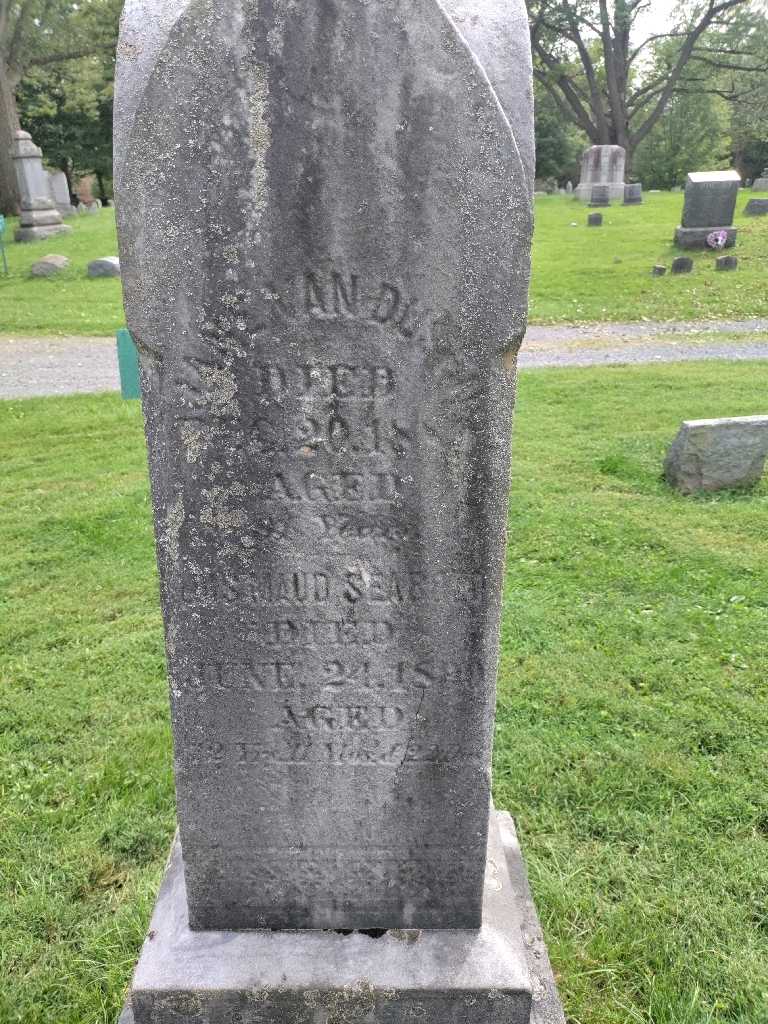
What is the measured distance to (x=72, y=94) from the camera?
98.4ft

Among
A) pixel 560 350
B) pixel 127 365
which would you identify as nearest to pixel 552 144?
pixel 560 350

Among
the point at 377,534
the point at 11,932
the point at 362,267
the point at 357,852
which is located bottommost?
the point at 11,932

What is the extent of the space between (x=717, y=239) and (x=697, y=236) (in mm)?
561

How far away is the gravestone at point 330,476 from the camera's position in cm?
163

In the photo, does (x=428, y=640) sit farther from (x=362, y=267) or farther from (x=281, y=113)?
(x=281, y=113)

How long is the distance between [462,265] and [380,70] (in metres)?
0.42

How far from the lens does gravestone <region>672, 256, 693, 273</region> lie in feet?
51.6

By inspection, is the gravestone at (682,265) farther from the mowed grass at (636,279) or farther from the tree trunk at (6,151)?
the tree trunk at (6,151)

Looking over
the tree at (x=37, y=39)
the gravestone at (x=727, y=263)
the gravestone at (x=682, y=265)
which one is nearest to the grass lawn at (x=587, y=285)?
the gravestone at (x=727, y=263)

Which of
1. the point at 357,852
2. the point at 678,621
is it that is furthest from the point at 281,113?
the point at 678,621

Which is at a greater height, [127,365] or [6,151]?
[6,151]

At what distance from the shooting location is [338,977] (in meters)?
2.29

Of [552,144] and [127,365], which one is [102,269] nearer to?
[127,365]

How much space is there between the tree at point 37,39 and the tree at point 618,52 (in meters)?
17.5
